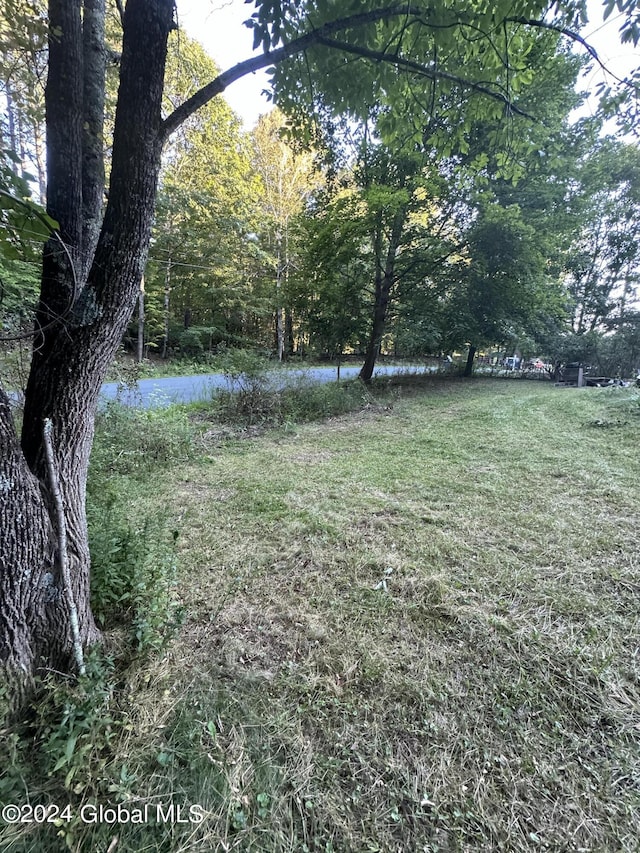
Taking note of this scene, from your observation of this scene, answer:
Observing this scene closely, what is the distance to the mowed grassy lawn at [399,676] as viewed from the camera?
0.94 metres

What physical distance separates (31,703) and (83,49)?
2.41 metres

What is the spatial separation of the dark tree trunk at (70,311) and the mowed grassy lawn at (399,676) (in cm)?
46

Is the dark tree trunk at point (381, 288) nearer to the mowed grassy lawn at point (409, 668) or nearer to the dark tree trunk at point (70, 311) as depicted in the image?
the mowed grassy lawn at point (409, 668)

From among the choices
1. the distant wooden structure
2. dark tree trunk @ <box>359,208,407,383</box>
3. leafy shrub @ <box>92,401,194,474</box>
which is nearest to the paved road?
leafy shrub @ <box>92,401,194,474</box>

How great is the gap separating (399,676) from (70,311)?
1837 mm

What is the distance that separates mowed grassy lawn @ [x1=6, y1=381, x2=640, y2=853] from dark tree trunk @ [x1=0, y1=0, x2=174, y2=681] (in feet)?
1.52

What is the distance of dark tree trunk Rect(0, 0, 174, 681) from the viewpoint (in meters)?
1.08

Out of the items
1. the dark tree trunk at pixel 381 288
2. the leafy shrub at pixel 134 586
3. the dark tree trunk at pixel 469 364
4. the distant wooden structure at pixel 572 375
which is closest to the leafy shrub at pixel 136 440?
the leafy shrub at pixel 134 586

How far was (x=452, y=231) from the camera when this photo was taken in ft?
26.9

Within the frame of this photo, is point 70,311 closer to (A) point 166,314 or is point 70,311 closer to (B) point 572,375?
(A) point 166,314

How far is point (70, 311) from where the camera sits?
1146 mm

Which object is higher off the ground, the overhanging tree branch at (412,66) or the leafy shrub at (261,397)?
the overhanging tree branch at (412,66)

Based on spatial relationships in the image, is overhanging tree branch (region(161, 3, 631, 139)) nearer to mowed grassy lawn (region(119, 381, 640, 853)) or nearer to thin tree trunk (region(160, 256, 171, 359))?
mowed grassy lawn (region(119, 381, 640, 853))

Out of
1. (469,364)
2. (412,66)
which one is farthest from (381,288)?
(412,66)
